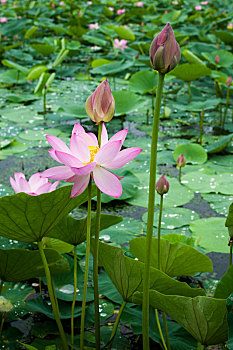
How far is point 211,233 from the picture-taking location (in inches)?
59.4

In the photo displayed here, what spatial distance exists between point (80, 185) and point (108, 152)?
8 cm

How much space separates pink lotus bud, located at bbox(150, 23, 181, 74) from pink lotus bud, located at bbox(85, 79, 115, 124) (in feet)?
0.42

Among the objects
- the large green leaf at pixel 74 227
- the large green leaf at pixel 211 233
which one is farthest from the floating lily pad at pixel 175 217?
the large green leaf at pixel 74 227

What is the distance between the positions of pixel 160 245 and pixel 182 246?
7 cm

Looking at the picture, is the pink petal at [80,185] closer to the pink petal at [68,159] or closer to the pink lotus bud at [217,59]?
the pink petal at [68,159]

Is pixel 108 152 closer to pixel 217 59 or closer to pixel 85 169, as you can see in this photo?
pixel 85 169

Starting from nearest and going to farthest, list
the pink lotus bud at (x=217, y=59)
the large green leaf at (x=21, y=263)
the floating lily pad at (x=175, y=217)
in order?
the large green leaf at (x=21, y=263)
the floating lily pad at (x=175, y=217)
the pink lotus bud at (x=217, y=59)

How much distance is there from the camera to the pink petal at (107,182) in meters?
0.73

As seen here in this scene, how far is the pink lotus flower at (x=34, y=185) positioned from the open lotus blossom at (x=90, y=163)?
0.26 metres

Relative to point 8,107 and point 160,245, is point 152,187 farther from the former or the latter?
point 8,107

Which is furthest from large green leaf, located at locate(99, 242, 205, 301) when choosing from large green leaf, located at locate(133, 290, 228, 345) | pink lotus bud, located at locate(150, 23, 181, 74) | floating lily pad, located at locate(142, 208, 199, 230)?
floating lily pad, located at locate(142, 208, 199, 230)

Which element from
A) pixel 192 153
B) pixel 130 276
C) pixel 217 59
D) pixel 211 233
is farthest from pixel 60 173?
pixel 217 59

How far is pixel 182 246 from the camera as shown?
944 mm

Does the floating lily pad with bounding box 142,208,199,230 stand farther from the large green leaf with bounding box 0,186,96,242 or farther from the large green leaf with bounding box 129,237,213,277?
the large green leaf with bounding box 0,186,96,242
